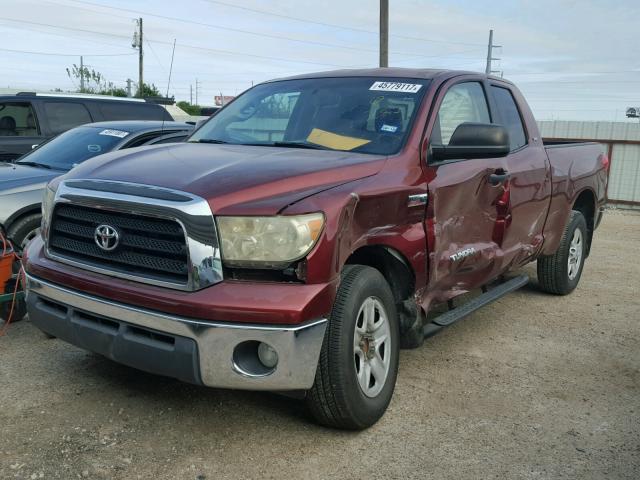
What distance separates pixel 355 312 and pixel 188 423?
42.7 inches

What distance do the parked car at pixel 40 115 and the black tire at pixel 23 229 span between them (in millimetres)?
3909

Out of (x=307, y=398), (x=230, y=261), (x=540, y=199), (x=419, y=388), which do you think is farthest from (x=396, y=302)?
(x=540, y=199)

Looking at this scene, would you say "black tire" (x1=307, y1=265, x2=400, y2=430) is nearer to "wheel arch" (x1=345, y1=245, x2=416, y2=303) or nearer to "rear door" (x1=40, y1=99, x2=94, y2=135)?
"wheel arch" (x1=345, y1=245, x2=416, y2=303)

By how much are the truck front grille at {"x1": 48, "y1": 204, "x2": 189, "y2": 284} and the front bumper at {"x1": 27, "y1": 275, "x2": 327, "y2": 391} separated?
0.19 meters

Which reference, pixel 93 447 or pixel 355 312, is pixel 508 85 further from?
pixel 93 447

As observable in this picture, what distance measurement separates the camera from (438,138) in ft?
13.3

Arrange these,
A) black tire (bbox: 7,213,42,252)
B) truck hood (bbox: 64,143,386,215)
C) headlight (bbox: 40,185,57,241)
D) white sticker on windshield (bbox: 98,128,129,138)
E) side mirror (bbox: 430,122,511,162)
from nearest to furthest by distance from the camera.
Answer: truck hood (bbox: 64,143,386,215) → headlight (bbox: 40,185,57,241) → side mirror (bbox: 430,122,511,162) → black tire (bbox: 7,213,42,252) → white sticker on windshield (bbox: 98,128,129,138)

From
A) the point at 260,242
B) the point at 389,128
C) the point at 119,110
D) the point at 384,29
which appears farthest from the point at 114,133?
the point at 384,29

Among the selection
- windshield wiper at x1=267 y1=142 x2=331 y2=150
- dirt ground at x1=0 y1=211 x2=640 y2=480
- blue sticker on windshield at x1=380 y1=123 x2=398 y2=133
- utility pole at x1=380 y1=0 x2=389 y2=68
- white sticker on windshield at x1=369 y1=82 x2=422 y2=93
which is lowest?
dirt ground at x1=0 y1=211 x2=640 y2=480

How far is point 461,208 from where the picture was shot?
4.12 meters

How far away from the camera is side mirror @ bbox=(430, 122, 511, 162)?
3.85 meters

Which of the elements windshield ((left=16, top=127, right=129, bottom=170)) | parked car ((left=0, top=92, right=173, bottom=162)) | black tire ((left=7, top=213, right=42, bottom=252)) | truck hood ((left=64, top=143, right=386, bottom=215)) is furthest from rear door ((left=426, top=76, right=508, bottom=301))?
parked car ((left=0, top=92, right=173, bottom=162))

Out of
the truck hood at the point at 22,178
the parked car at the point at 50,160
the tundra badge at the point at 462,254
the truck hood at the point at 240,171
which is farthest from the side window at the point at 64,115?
the tundra badge at the point at 462,254

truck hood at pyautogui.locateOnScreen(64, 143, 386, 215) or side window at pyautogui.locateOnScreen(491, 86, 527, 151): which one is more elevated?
side window at pyautogui.locateOnScreen(491, 86, 527, 151)
